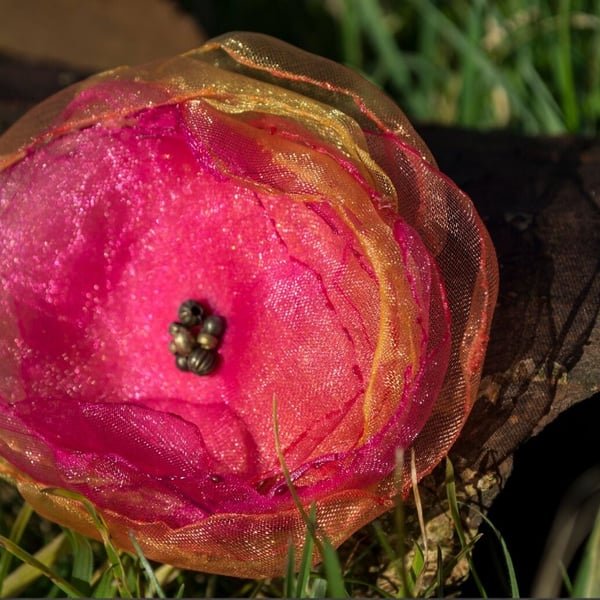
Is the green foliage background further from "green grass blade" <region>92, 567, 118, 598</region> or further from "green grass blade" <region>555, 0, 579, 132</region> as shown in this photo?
"green grass blade" <region>92, 567, 118, 598</region>

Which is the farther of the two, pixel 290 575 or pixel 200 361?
pixel 200 361

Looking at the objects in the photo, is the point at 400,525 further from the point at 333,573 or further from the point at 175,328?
the point at 175,328

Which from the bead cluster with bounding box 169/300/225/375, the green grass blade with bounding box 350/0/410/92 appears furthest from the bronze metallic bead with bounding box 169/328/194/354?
the green grass blade with bounding box 350/0/410/92

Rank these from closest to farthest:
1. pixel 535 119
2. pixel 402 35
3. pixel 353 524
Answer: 1. pixel 353 524
2. pixel 535 119
3. pixel 402 35

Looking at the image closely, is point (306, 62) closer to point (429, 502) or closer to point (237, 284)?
point (237, 284)

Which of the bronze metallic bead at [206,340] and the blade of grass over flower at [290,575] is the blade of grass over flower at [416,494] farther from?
the bronze metallic bead at [206,340]

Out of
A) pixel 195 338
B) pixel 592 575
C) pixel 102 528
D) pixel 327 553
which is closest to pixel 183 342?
pixel 195 338

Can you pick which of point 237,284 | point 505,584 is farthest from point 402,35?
point 505,584
